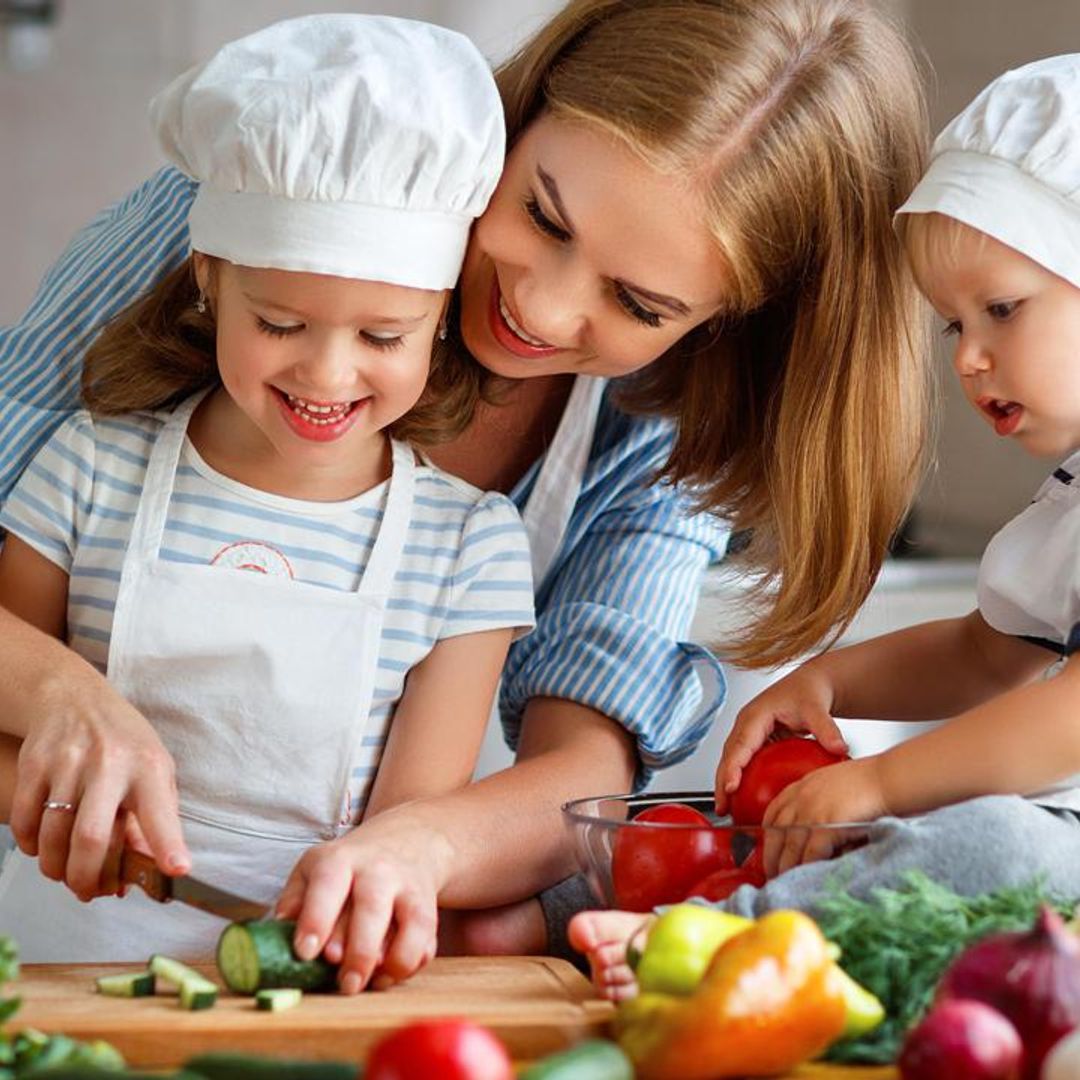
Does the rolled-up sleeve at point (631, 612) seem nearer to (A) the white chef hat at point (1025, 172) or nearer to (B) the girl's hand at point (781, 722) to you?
(B) the girl's hand at point (781, 722)

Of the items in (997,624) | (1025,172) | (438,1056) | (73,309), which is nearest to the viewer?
(438,1056)

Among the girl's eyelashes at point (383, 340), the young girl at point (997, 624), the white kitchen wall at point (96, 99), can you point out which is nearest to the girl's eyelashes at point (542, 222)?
the girl's eyelashes at point (383, 340)

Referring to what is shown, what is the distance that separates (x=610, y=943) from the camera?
96 centimetres

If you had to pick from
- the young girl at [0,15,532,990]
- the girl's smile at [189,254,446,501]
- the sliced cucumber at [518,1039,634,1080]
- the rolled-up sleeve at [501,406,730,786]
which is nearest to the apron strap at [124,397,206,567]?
the young girl at [0,15,532,990]

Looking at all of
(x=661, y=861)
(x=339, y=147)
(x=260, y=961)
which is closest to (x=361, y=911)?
(x=260, y=961)

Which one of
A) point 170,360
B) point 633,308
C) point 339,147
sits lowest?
point 170,360

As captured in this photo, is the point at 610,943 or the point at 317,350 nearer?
the point at 610,943

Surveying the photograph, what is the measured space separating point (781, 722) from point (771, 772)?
80mm

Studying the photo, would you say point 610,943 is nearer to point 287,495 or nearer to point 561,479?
point 287,495

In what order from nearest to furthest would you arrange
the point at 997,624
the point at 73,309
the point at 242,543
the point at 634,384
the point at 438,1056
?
the point at 438,1056 < the point at 997,624 < the point at 242,543 < the point at 73,309 < the point at 634,384

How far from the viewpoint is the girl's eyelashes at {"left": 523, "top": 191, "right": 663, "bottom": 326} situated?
4.12ft

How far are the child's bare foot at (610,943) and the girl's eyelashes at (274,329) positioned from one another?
46 centimetres

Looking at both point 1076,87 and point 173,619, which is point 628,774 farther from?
point 1076,87

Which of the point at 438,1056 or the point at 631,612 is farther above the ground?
the point at 438,1056
